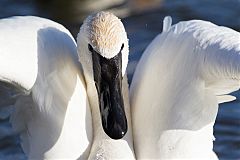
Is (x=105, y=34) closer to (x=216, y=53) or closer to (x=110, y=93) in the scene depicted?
(x=110, y=93)

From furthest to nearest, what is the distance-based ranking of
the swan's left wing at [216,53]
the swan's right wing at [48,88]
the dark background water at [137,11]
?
the dark background water at [137,11]
the swan's right wing at [48,88]
the swan's left wing at [216,53]

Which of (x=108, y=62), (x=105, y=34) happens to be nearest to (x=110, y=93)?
(x=108, y=62)

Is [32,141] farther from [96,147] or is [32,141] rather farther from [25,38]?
[25,38]

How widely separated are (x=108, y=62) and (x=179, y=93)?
49 centimetres

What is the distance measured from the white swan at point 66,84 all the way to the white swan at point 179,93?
171mm

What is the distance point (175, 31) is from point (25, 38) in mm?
902

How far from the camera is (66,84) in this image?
5.82 meters

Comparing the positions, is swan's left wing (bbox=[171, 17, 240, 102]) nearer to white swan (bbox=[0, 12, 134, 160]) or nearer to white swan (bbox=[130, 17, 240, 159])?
white swan (bbox=[130, 17, 240, 159])

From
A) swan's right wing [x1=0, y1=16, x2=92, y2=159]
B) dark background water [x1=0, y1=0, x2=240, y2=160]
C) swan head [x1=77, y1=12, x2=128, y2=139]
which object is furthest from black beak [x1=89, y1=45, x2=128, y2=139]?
dark background water [x1=0, y1=0, x2=240, y2=160]

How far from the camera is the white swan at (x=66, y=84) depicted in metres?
5.46

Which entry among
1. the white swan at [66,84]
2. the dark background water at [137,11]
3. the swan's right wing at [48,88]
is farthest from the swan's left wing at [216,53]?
the dark background water at [137,11]

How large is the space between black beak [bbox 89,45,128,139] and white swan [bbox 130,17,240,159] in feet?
1.04

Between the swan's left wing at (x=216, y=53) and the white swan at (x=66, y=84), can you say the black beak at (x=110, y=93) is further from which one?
the swan's left wing at (x=216, y=53)

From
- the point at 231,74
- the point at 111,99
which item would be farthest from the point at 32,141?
the point at 231,74
